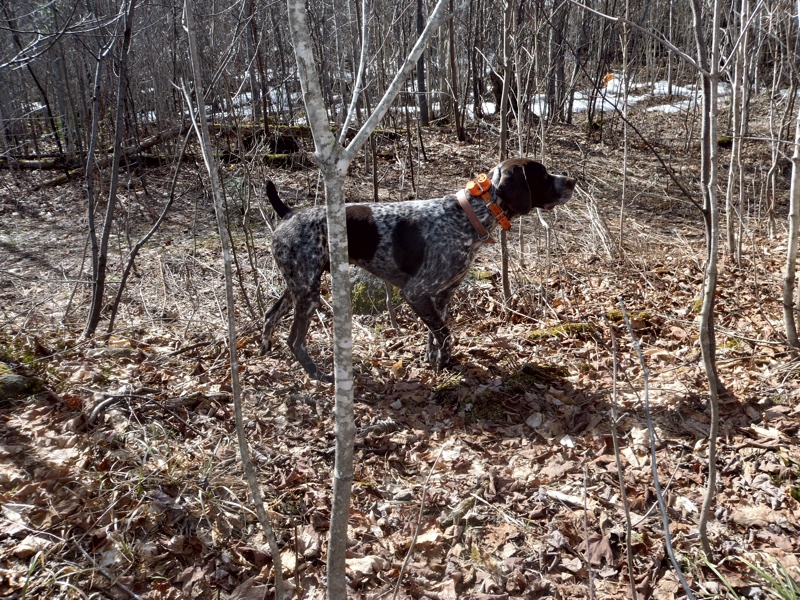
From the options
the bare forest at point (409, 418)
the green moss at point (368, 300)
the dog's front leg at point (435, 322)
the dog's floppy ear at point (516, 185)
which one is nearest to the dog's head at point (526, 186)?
the dog's floppy ear at point (516, 185)

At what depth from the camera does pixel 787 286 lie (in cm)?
366

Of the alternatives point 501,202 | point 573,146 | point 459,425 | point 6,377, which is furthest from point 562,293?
point 573,146

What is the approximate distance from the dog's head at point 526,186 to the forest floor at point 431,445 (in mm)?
1004

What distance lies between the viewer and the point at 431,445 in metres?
3.65

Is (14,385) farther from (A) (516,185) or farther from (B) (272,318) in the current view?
(A) (516,185)

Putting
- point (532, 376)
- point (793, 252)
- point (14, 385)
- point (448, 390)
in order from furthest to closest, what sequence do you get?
point (532, 376) < point (448, 390) < point (14, 385) < point (793, 252)

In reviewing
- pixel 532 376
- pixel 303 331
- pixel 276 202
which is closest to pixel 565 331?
pixel 532 376

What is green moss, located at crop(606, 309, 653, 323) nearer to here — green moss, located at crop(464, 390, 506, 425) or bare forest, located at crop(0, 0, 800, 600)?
bare forest, located at crop(0, 0, 800, 600)

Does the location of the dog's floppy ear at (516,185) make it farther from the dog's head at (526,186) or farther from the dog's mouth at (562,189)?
the dog's mouth at (562,189)

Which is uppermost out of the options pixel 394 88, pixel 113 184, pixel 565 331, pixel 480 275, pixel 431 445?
pixel 394 88

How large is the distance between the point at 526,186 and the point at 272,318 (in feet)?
7.29

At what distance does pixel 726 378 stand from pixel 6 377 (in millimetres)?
4602

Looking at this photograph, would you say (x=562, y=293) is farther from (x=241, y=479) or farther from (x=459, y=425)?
(x=241, y=479)

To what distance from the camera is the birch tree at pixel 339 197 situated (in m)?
1.57
